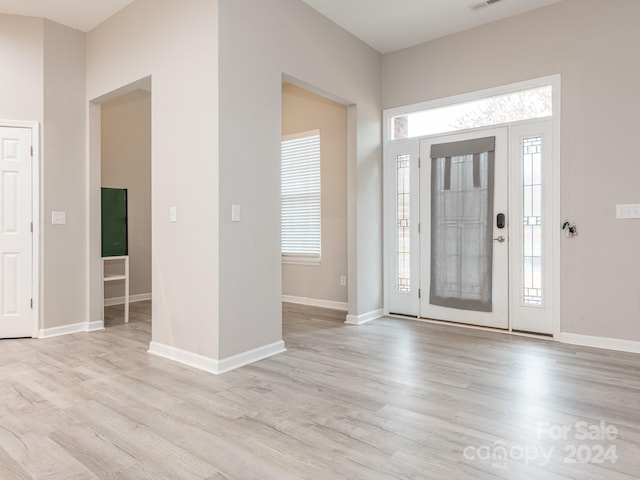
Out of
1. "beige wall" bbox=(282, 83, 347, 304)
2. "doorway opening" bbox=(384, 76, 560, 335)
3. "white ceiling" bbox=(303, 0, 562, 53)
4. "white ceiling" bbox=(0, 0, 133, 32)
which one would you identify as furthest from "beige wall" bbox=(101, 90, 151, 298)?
"doorway opening" bbox=(384, 76, 560, 335)

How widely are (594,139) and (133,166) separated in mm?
5759

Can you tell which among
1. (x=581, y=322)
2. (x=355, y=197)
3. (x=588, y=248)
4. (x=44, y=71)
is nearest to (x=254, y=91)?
(x=355, y=197)

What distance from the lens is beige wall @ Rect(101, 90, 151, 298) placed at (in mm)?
5785

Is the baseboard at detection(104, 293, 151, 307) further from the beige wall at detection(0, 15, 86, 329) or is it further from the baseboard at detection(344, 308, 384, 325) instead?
the baseboard at detection(344, 308, 384, 325)

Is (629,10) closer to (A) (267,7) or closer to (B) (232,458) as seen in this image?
(A) (267,7)

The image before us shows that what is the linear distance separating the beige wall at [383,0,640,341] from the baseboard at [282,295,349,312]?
8.31 feet

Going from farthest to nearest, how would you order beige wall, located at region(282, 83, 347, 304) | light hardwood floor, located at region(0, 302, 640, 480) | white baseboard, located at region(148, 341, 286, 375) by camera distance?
beige wall, located at region(282, 83, 347, 304) < white baseboard, located at region(148, 341, 286, 375) < light hardwood floor, located at region(0, 302, 640, 480)

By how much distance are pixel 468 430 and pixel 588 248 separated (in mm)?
2459

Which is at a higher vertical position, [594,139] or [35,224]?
[594,139]

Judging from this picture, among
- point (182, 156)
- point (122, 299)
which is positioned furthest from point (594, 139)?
point (122, 299)

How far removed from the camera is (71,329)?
4.28m

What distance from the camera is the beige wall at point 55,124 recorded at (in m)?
3.99

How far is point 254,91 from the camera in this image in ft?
10.9

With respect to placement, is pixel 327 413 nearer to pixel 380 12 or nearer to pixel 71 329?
pixel 71 329
